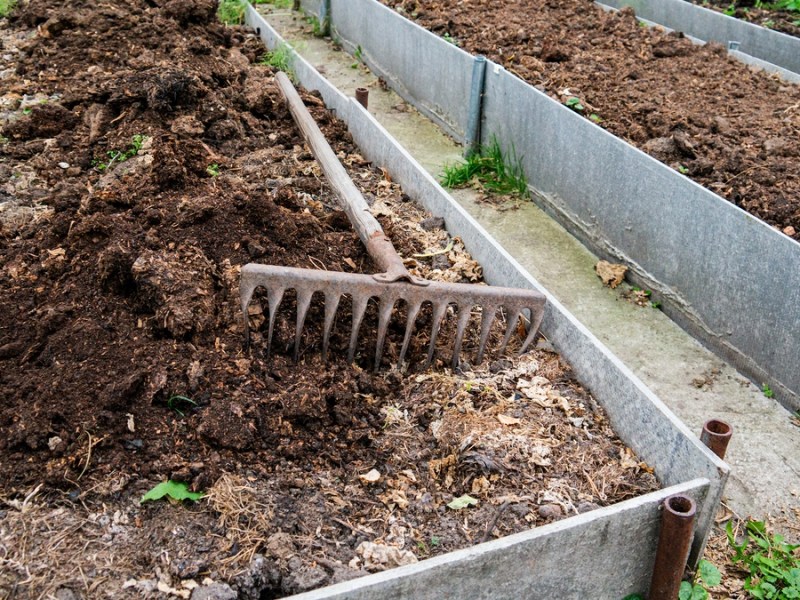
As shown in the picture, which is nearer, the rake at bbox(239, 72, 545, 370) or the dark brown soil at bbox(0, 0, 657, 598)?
the dark brown soil at bbox(0, 0, 657, 598)

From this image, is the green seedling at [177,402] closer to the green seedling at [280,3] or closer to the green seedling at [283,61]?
the green seedling at [283,61]

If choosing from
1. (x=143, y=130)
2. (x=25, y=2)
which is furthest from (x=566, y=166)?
(x=25, y=2)

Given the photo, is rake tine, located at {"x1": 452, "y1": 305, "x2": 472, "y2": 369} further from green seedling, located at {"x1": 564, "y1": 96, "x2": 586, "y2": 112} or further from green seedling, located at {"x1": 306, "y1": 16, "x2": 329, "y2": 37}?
green seedling, located at {"x1": 306, "y1": 16, "x2": 329, "y2": 37}

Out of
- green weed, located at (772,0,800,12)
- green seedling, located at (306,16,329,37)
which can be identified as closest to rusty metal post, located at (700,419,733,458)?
green weed, located at (772,0,800,12)

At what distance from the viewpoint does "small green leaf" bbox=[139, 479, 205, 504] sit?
9.77ft

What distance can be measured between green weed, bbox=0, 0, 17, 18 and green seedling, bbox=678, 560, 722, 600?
8.82 meters

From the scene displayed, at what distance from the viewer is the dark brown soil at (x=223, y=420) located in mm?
2852

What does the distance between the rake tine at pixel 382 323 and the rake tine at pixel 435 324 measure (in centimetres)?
21

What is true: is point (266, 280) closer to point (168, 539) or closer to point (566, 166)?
point (168, 539)

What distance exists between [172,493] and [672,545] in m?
1.73

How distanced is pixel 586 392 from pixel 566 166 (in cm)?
268

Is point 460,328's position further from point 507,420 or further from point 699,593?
point 699,593

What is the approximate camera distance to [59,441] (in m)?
3.11

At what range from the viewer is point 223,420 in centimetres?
325
